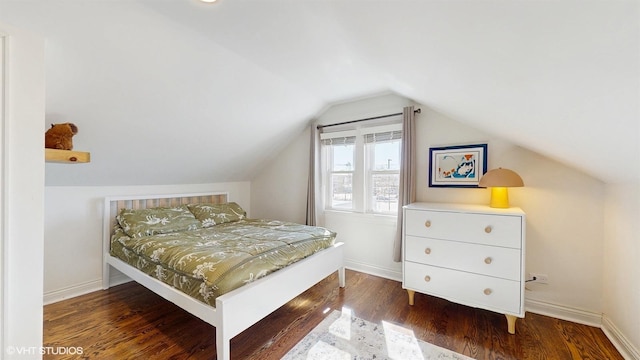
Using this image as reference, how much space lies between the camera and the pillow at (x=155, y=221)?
2.62m

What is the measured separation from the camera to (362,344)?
1.87 metres

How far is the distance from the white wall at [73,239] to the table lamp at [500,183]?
3.86m

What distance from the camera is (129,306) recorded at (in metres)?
2.41

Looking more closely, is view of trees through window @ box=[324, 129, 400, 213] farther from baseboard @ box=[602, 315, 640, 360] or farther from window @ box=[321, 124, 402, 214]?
baseboard @ box=[602, 315, 640, 360]

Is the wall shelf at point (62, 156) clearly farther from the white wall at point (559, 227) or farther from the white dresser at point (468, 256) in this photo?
the white wall at point (559, 227)

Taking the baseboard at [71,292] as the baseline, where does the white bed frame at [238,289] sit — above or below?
above

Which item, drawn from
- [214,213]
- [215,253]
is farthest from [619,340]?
[214,213]

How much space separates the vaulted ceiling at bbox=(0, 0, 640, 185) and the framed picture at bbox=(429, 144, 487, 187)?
0.40 m

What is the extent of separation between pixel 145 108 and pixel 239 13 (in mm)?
1322

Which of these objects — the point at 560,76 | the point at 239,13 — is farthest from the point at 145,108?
the point at 560,76

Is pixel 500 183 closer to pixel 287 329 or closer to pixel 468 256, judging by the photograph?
pixel 468 256

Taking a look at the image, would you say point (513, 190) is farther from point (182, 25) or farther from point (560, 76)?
point (182, 25)

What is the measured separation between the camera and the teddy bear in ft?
5.90

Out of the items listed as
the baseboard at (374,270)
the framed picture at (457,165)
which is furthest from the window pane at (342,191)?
the framed picture at (457,165)
